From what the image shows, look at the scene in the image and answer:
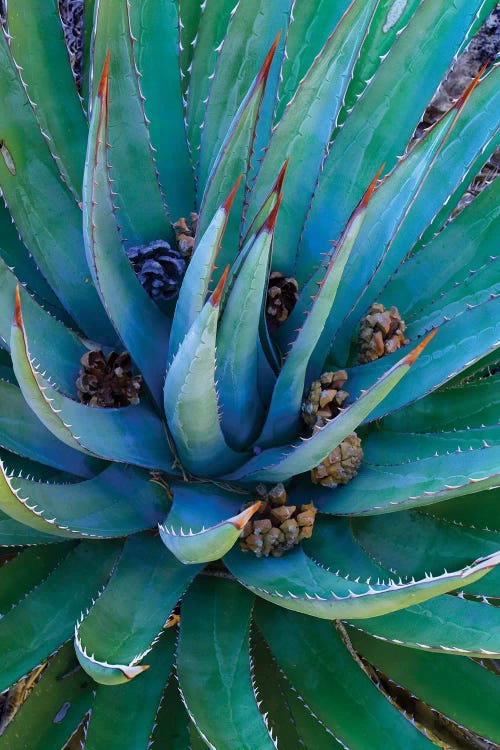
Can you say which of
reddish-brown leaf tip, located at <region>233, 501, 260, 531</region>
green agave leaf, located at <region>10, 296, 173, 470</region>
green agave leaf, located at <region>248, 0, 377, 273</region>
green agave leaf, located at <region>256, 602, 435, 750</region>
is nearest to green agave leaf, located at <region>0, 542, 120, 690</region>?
green agave leaf, located at <region>10, 296, 173, 470</region>

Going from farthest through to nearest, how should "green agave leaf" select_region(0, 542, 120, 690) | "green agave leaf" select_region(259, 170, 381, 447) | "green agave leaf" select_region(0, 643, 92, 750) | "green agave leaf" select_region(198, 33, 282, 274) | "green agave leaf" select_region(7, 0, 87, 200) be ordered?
"green agave leaf" select_region(7, 0, 87, 200), "green agave leaf" select_region(0, 643, 92, 750), "green agave leaf" select_region(0, 542, 120, 690), "green agave leaf" select_region(198, 33, 282, 274), "green agave leaf" select_region(259, 170, 381, 447)

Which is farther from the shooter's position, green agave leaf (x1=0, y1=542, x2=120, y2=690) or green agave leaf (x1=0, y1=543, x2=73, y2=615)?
green agave leaf (x1=0, y1=543, x2=73, y2=615)

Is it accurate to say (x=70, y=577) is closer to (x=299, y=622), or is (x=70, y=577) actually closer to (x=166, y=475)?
(x=166, y=475)

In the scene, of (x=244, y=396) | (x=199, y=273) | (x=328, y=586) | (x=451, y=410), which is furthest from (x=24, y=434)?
(x=451, y=410)

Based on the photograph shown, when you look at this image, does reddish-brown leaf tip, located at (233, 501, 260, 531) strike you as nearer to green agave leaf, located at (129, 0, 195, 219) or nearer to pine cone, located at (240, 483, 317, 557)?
pine cone, located at (240, 483, 317, 557)

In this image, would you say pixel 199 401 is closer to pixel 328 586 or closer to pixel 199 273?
pixel 199 273

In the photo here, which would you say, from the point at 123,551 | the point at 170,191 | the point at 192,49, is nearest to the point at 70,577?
the point at 123,551
